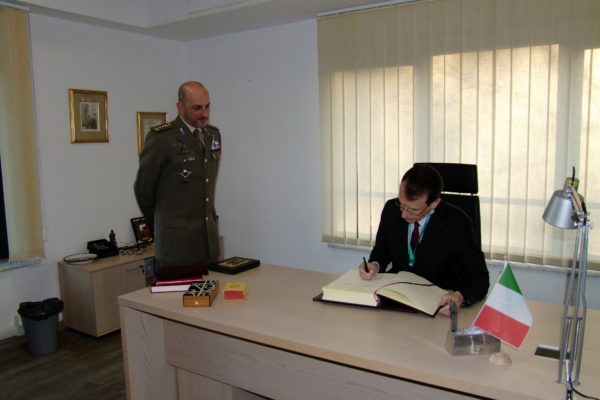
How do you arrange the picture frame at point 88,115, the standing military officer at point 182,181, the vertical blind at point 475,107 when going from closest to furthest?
1. the standing military officer at point 182,181
2. the vertical blind at point 475,107
3. the picture frame at point 88,115

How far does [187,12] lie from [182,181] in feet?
5.95

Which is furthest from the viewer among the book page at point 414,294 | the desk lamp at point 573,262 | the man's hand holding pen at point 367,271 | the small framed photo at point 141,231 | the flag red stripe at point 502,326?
the small framed photo at point 141,231

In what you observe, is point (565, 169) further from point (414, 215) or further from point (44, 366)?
point (44, 366)

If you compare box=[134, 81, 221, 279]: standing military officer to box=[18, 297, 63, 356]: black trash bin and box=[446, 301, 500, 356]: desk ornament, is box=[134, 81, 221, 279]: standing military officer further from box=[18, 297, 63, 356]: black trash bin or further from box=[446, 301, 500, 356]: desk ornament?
box=[446, 301, 500, 356]: desk ornament

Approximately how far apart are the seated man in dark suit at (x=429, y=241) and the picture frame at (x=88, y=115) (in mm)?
2790

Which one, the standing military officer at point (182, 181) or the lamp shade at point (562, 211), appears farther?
the standing military officer at point (182, 181)

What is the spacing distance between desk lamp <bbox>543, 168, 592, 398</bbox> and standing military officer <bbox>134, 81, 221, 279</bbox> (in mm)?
2025

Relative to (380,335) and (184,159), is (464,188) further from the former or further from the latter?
(184,159)

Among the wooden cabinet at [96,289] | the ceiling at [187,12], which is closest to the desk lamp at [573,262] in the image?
the ceiling at [187,12]

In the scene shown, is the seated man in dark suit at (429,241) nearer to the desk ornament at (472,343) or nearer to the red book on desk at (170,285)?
the desk ornament at (472,343)

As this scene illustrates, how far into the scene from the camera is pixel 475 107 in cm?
333

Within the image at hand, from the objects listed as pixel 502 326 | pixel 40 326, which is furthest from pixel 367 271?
pixel 40 326

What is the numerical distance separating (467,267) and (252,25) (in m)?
3.04

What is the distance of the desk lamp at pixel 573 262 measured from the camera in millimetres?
1242
